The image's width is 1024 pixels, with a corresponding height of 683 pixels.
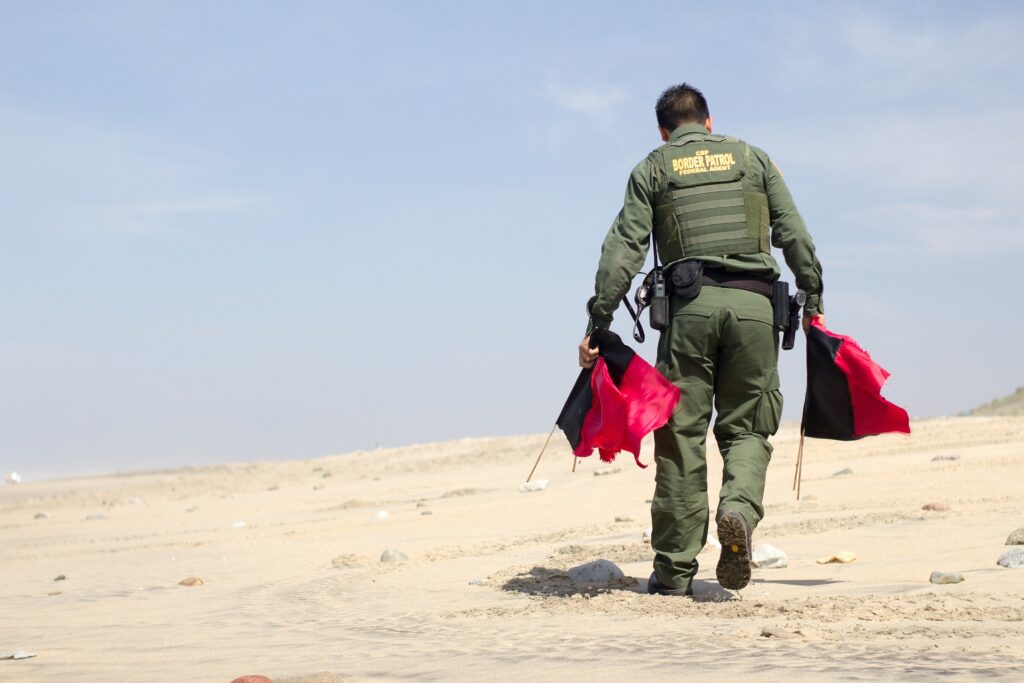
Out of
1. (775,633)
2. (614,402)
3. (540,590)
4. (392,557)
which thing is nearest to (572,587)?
(540,590)

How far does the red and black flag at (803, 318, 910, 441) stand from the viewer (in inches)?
226

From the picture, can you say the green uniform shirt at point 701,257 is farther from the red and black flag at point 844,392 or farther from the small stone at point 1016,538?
the small stone at point 1016,538

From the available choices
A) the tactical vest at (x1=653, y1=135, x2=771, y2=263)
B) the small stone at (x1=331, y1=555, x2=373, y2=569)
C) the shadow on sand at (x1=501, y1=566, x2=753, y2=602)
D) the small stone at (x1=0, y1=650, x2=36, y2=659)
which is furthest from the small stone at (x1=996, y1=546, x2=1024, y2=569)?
the small stone at (x1=0, y1=650, x2=36, y2=659)

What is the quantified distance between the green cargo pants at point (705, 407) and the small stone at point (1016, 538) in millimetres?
1499

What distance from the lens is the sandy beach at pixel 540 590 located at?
12.7 ft

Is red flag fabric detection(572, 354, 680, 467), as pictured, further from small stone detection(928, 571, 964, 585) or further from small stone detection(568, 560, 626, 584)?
small stone detection(928, 571, 964, 585)

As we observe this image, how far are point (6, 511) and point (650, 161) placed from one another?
1591cm

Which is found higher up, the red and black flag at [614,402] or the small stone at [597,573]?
the red and black flag at [614,402]

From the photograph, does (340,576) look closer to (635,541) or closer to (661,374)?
(635,541)

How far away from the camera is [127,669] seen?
4465mm

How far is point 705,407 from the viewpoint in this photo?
17.9 feet

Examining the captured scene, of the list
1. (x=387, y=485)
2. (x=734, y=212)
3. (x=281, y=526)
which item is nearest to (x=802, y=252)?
(x=734, y=212)

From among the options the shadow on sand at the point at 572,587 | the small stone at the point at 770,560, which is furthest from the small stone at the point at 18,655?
the small stone at the point at 770,560

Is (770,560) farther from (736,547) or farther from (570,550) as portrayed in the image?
(570,550)
